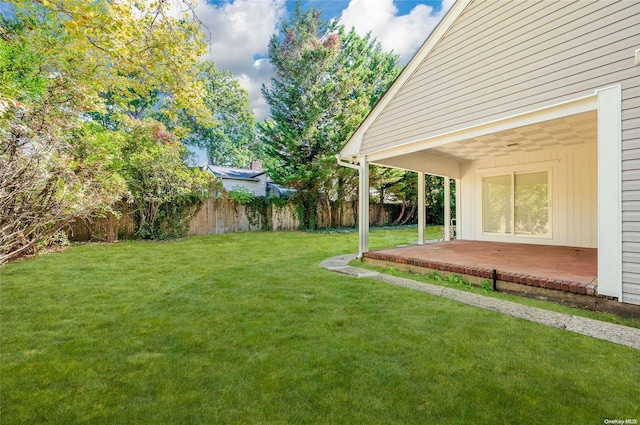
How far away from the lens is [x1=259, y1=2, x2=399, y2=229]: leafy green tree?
43.6 feet

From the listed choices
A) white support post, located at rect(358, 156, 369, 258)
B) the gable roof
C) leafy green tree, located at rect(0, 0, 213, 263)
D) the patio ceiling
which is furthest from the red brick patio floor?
leafy green tree, located at rect(0, 0, 213, 263)

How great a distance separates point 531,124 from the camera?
4.00 metres

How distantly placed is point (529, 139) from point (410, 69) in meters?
2.70

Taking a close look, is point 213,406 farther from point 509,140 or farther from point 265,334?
point 509,140

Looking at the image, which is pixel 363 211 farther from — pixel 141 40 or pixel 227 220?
pixel 227 220

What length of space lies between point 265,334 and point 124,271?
3962 millimetres

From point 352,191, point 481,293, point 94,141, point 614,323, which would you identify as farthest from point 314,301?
point 352,191

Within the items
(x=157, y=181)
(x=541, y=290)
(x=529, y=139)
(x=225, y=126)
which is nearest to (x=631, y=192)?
(x=541, y=290)

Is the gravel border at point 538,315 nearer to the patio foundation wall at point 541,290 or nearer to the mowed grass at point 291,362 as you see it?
the mowed grass at point 291,362

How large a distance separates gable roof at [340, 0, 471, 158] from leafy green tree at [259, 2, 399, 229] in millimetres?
6249

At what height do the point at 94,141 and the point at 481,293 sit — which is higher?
the point at 94,141

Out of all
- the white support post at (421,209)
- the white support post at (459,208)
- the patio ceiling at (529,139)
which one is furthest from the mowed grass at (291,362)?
the white support post at (459,208)

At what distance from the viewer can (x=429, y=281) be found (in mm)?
4645

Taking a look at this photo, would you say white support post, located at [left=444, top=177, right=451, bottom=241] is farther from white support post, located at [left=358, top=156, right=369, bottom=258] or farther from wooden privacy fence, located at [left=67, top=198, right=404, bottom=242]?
wooden privacy fence, located at [left=67, top=198, right=404, bottom=242]
